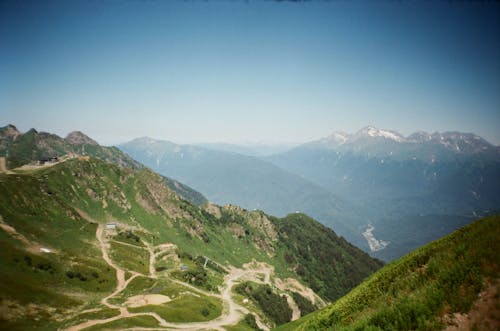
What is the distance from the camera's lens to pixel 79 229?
6407 inches

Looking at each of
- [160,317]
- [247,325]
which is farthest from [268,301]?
[160,317]

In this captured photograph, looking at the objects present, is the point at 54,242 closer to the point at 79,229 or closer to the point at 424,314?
the point at 79,229

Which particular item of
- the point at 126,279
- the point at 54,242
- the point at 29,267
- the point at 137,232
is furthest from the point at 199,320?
the point at 137,232

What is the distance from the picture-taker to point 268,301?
172 meters

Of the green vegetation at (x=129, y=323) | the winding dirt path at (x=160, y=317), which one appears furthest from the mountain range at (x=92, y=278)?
the winding dirt path at (x=160, y=317)

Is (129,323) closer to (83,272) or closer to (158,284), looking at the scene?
(158,284)

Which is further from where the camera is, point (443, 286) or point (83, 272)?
point (83, 272)

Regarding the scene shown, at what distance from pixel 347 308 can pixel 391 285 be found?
20.5ft

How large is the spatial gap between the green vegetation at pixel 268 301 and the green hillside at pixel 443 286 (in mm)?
149401

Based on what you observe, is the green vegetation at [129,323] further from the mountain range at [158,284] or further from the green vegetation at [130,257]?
the green vegetation at [130,257]

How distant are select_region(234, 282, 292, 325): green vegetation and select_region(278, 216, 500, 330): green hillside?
490ft

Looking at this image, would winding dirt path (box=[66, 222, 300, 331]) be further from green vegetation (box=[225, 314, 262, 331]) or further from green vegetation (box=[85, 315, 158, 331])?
green vegetation (box=[225, 314, 262, 331])

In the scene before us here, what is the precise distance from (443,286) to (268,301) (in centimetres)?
17292

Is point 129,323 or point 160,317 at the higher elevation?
point 129,323
